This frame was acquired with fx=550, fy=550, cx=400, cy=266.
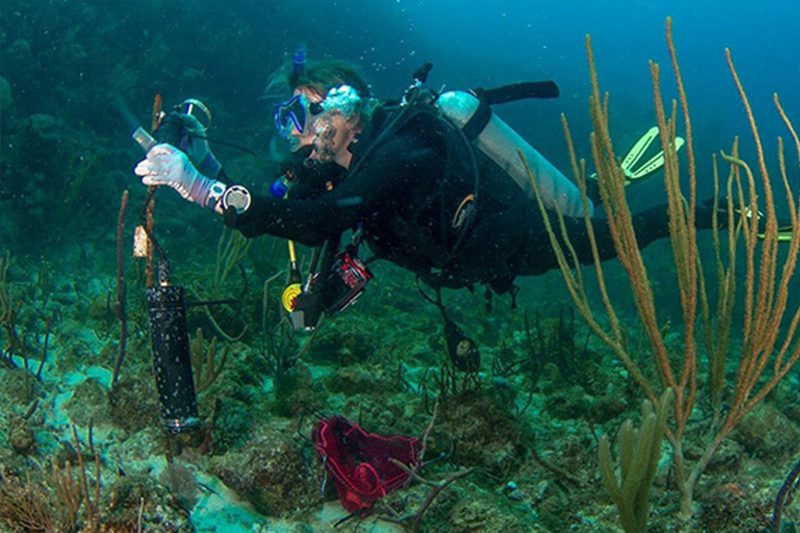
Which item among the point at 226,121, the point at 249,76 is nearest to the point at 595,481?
the point at 226,121

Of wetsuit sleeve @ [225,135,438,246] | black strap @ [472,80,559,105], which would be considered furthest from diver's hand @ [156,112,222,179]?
black strap @ [472,80,559,105]

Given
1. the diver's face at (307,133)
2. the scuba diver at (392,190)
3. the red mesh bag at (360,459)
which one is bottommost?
the red mesh bag at (360,459)

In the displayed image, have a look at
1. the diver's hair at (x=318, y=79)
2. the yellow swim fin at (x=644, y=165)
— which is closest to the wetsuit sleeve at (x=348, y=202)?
the diver's hair at (x=318, y=79)

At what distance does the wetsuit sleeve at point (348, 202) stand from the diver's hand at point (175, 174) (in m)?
0.19

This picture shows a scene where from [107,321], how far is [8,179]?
5583mm

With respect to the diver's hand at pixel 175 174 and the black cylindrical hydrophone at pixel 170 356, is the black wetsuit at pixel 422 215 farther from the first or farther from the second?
the black cylindrical hydrophone at pixel 170 356

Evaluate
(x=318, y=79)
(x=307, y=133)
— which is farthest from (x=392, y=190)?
(x=318, y=79)

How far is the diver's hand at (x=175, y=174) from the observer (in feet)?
9.16

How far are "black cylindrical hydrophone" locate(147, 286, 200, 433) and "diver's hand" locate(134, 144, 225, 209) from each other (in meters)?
0.55

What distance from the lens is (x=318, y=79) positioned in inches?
163

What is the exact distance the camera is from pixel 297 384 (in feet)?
15.0

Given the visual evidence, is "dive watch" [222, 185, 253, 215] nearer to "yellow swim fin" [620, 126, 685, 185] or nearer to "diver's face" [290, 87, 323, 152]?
"diver's face" [290, 87, 323, 152]

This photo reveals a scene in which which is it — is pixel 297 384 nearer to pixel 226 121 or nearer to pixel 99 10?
pixel 226 121

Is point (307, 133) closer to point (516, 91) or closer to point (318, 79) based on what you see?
point (318, 79)
